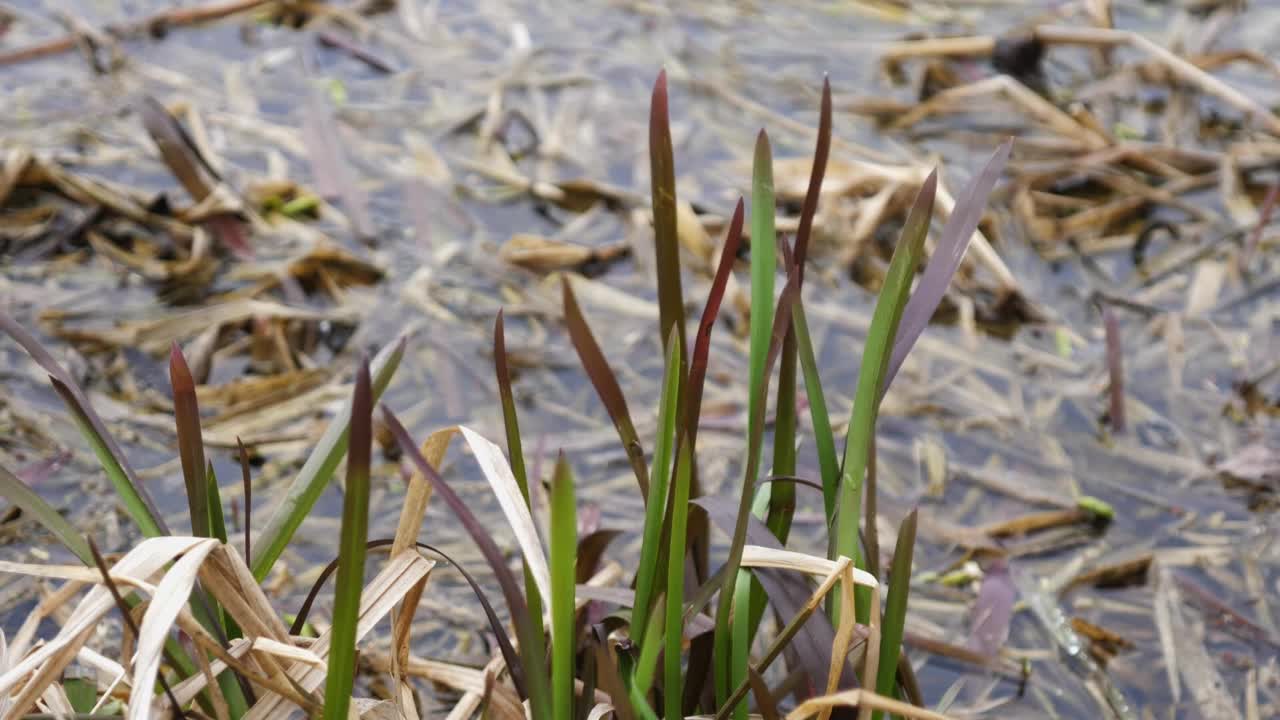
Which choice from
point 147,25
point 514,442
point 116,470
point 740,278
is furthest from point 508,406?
point 147,25

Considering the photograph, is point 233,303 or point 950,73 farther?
point 950,73

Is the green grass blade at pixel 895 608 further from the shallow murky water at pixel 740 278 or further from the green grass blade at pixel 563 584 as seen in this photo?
the shallow murky water at pixel 740 278

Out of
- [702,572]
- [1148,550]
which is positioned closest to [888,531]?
[1148,550]

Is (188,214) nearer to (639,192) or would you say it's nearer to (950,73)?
(639,192)

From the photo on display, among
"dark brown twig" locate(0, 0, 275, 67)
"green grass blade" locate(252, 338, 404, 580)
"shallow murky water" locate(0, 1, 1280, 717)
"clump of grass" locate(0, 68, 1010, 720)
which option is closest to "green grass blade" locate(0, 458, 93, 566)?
Result: "clump of grass" locate(0, 68, 1010, 720)

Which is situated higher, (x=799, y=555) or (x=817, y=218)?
(x=799, y=555)

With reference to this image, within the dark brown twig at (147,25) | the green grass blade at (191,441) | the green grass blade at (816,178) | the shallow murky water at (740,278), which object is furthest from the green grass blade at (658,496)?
the dark brown twig at (147,25)

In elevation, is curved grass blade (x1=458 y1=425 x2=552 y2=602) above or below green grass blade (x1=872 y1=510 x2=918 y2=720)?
above

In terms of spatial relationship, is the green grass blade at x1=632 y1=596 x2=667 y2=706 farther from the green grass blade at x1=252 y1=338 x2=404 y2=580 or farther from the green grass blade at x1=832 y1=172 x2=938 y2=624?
the green grass blade at x1=252 y1=338 x2=404 y2=580
